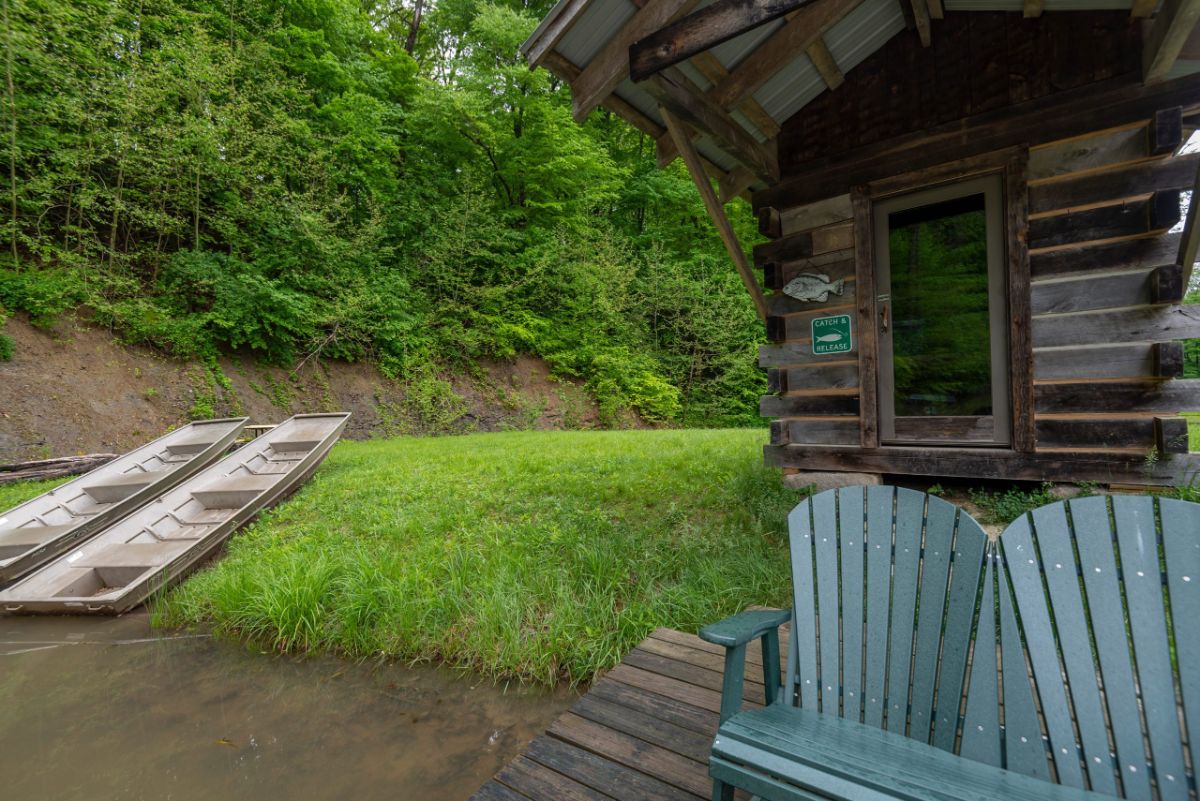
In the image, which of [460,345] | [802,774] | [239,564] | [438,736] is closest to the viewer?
[802,774]

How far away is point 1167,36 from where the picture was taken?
2.62 m

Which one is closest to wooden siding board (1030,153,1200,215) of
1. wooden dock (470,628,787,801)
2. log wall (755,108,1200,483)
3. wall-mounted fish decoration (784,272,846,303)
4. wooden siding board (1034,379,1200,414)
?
log wall (755,108,1200,483)

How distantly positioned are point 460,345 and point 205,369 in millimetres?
4844

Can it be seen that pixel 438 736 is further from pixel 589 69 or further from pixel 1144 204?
pixel 1144 204

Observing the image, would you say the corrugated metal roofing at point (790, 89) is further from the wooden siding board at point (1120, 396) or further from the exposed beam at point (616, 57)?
the wooden siding board at point (1120, 396)

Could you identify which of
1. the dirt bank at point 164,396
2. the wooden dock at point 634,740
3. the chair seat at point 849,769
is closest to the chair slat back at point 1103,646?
the chair seat at point 849,769

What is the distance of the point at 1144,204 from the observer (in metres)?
3.08

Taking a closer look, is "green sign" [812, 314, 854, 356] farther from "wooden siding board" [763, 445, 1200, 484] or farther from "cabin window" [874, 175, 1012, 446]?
"wooden siding board" [763, 445, 1200, 484]

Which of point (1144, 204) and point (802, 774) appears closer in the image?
point (802, 774)

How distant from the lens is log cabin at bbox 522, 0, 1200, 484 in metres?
3.00

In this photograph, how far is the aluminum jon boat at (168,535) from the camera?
10.9ft

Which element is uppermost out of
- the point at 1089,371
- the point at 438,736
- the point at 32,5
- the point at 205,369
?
the point at 32,5

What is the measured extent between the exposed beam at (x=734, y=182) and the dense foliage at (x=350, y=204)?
7852 millimetres

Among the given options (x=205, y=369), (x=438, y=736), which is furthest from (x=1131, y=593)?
(x=205, y=369)
